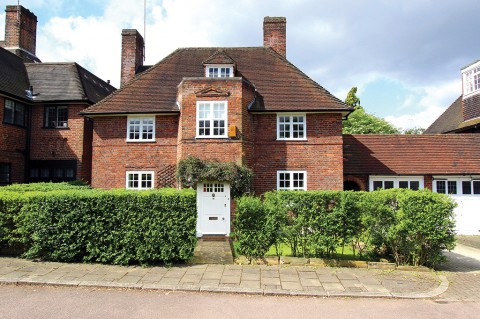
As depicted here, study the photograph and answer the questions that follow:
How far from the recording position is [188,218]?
28.3ft

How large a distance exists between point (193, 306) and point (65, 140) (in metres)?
14.7

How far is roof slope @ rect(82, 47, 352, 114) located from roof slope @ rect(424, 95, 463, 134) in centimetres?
1233

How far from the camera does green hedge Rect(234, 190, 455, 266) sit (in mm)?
8664

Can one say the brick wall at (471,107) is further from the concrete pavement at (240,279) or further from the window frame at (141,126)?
the window frame at (141,126)

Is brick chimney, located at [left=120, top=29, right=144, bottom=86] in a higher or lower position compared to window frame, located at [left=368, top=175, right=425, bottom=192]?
higher

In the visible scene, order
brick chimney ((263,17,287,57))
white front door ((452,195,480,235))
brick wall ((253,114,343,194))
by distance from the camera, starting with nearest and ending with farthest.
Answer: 1. brick wall ((253,114,343,194))
2. white front door ((452,195,480,235))
3. brick chimney ((263,17,287,57))

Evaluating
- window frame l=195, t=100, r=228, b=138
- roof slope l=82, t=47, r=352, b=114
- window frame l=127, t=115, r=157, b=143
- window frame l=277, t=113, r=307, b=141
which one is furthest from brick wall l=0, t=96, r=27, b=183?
window frame l=277, t=113, r=307, b=141

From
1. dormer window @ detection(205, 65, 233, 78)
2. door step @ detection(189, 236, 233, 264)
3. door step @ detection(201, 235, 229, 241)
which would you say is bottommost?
door step @ detection(201, 235, 229, 241)

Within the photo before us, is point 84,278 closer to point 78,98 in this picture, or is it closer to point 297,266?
point 297,266

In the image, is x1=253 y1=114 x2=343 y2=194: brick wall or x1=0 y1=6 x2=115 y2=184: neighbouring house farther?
x1=0 y1=6 x2=115 y2=184: neighbouring house

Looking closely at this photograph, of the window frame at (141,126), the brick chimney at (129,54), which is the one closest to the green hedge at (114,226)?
the window frame at (141,126)

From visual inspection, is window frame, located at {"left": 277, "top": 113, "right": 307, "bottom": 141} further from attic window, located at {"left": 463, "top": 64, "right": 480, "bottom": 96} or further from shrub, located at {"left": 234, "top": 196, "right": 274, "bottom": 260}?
attic window, located at {"left": 463, "top": 64, "right": 480, "bottom": 96}

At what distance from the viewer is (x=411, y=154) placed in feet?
56.2

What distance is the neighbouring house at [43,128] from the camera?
55.0 ft
